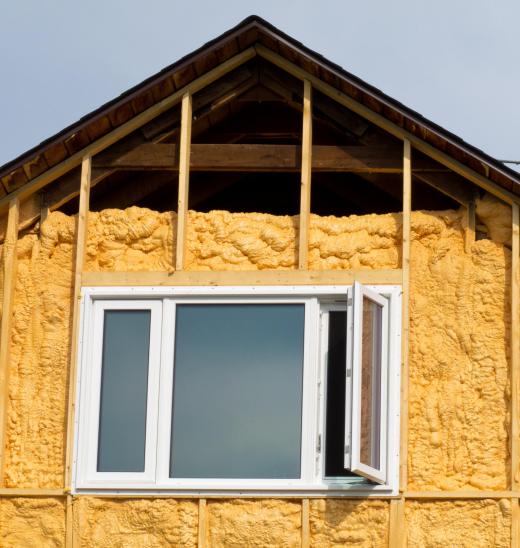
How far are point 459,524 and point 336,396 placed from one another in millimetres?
1658

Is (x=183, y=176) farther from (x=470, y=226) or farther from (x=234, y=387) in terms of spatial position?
(x=470, y=226)

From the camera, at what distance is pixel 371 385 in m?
17.7

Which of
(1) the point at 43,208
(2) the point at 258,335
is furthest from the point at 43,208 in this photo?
(2) the point at 258,335

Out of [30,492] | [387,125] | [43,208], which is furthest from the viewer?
[43,208]

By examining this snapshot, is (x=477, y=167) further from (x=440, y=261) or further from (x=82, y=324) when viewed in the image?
(x=82, y=324)

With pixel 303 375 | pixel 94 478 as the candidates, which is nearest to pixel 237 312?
pixel 303 375

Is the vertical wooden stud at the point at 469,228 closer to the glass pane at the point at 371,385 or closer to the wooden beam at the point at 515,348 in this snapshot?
the wooden beam at the point at 515,348

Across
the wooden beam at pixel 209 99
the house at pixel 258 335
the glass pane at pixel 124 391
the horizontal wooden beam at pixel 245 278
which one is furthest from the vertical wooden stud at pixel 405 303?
the glass pane at pixel 124 391

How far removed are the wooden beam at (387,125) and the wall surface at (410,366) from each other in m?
0.23

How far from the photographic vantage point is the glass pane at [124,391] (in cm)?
1805

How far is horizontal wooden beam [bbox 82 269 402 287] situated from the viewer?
18.3m

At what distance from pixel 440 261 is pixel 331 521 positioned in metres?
2.74

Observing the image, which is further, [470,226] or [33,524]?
[470,226]

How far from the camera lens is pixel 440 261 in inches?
724
